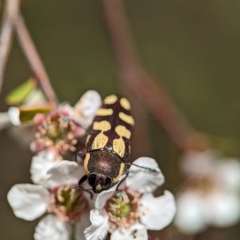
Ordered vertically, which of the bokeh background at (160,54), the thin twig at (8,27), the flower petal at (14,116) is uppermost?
the bokeh background at (160,54)

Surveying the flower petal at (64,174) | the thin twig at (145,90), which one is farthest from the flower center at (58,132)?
the thin twig at (145,90)

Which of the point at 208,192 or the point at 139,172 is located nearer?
the point at 139,172

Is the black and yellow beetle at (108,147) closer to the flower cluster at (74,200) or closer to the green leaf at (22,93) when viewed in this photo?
the flower cluster at (74,200)

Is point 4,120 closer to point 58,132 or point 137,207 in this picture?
point 58,132

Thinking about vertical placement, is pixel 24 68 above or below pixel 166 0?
below

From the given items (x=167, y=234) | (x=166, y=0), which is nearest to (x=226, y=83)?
(x=166, y=0)

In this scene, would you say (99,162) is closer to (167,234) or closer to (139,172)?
(139,172)
